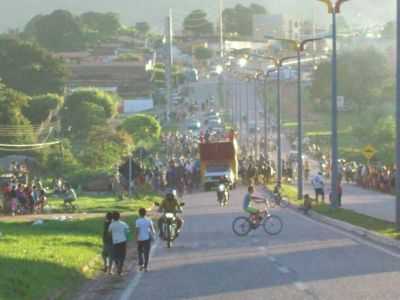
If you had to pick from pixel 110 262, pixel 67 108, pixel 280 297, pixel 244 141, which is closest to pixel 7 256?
pixel 110 262

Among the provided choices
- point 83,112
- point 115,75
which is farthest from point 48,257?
point 115,75

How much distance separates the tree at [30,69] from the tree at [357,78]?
2874cm

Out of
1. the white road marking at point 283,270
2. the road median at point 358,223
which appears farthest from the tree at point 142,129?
the white road marking at point 283,270

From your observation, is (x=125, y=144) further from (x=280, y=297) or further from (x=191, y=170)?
(x=280, y=297)

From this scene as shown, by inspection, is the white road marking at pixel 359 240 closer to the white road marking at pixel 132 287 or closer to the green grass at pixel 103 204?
the white road marking at pixel 132 287

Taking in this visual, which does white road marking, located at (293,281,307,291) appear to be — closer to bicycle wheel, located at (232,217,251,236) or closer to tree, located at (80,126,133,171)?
bicycle wheel, located at (232,217,251,236)

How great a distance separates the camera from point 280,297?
1759cm

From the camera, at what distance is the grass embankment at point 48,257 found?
18.5 m

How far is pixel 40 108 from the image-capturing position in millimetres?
101688

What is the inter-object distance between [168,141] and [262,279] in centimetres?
7785

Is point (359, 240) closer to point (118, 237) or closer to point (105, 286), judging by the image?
point (118, 237)

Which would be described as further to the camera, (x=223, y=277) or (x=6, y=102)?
(x=6, y=102)

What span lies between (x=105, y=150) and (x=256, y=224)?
46.8 m

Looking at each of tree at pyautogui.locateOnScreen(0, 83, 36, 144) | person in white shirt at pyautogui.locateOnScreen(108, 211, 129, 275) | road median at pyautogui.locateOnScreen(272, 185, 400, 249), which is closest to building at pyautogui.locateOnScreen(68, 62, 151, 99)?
tree at pyautogui.locateOnScreen(0, 83, 36, 144)
